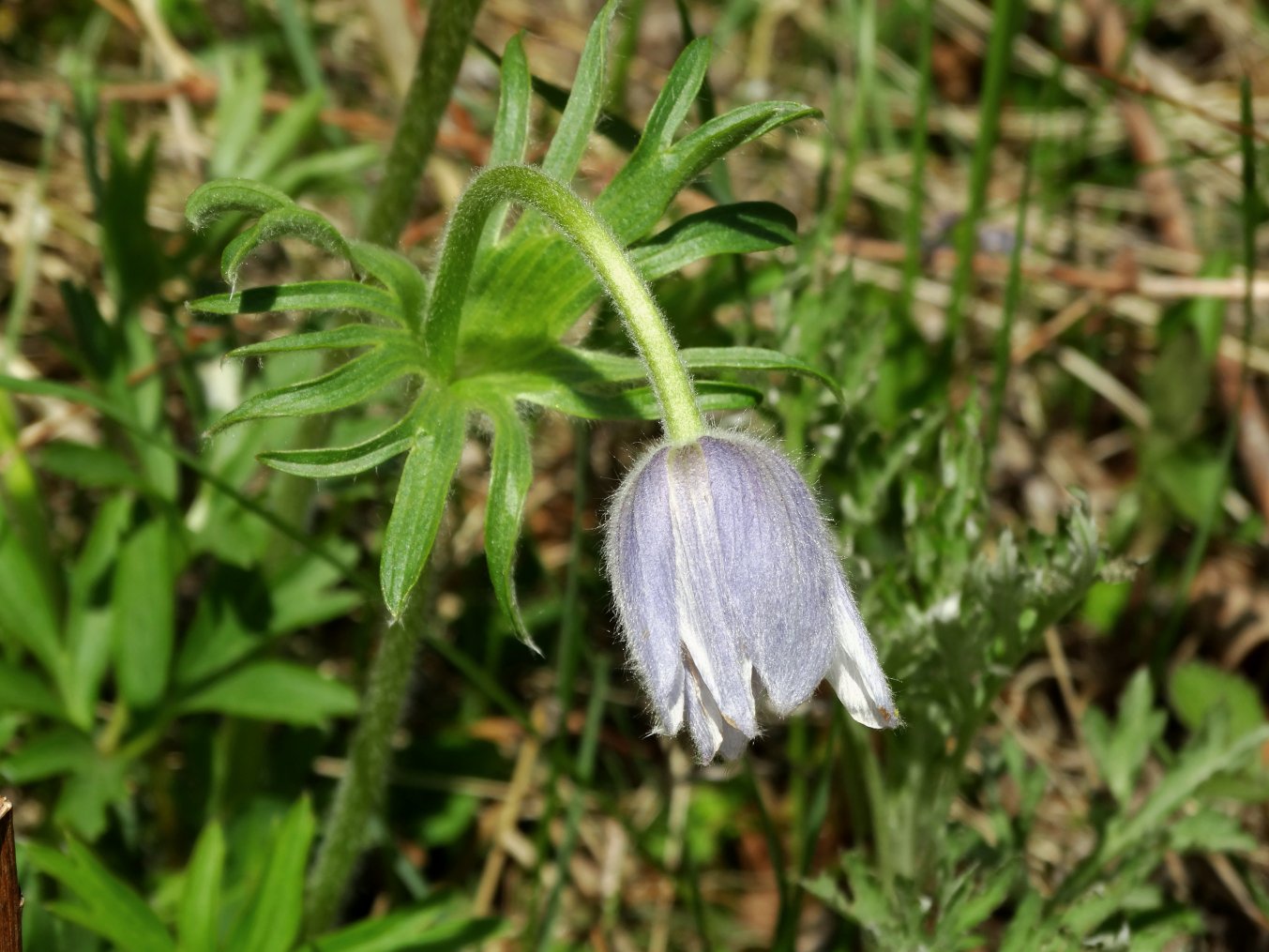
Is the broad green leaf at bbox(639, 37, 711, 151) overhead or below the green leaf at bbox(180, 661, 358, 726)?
overhead

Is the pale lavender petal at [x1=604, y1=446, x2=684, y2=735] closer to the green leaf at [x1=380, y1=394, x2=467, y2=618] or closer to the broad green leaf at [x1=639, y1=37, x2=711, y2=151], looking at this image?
the green leaf at [x1=380, y1=394, x2=467, y2=618]

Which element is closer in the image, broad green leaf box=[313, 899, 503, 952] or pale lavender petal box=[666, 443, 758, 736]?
pale lavender petal box=[666, 443, 758, 736]

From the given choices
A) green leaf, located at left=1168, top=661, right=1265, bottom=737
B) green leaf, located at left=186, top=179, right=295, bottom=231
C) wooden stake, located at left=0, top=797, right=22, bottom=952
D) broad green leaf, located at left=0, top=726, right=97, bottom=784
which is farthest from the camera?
green leaf, located at left=1168, top=661, right=1265, bottom=737

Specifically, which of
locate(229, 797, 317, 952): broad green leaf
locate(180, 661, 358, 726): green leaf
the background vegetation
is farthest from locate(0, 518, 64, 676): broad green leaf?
locate(229, 797, 317, 952): broad green leaf

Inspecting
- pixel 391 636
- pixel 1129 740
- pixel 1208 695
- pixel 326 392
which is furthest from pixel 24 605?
pixel 1208 695

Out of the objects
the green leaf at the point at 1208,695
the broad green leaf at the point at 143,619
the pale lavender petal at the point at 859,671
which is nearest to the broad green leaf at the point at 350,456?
the pale lavender petal at the point at 859,671

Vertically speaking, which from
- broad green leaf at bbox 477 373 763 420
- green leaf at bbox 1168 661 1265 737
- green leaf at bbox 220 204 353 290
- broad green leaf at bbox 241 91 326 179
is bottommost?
green leaf at bbox 1168 661 1265 737

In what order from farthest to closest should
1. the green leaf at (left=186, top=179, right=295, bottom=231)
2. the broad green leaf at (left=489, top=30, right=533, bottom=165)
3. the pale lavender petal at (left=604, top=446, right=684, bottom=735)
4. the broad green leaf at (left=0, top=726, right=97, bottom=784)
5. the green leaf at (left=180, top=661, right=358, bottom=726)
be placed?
the green leaf at (left=180, top=661, right=358, bottom=726) → the broad green leaf at (left=0, top=726, right=97, bottom=784) → the broad green leaf at (left=489, top=30, right=533, bottom=165) → the green leaf at (left=186, top=179, right=295, bottom=231) → the pale lavender petal at (left=604, top=446, right=684, bottom=735)
